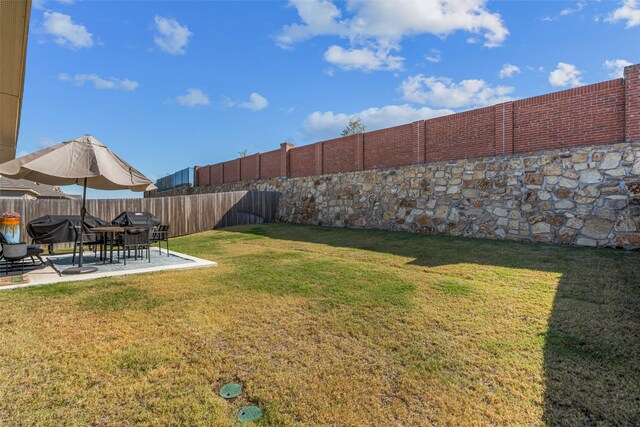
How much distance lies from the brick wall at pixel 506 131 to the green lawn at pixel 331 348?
4.14 m

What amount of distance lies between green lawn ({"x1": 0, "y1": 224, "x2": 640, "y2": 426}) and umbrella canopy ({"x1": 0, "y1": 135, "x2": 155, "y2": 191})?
5.94 ft

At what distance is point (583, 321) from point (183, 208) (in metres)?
14.0

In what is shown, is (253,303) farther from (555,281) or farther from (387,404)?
(555,281)

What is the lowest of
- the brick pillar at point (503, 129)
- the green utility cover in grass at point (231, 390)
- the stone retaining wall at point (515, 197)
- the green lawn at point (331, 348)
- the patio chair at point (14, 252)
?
the green utility cover in grass at point (231, 390)

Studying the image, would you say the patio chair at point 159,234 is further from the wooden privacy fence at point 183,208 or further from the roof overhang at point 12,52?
the wooden privacy fence at point 183,208

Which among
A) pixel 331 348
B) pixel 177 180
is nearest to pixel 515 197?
pixel 331 348

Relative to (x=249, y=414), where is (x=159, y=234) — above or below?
above

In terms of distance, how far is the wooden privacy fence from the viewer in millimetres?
10641

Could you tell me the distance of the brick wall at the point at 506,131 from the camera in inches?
316

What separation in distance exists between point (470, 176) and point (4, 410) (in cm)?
1115

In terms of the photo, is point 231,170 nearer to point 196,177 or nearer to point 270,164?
point 270,164

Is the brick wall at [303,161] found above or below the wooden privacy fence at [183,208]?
above

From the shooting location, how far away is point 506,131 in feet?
32.5

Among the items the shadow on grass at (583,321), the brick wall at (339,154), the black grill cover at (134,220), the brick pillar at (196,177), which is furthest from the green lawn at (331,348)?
the brick pillar at (196,177)
